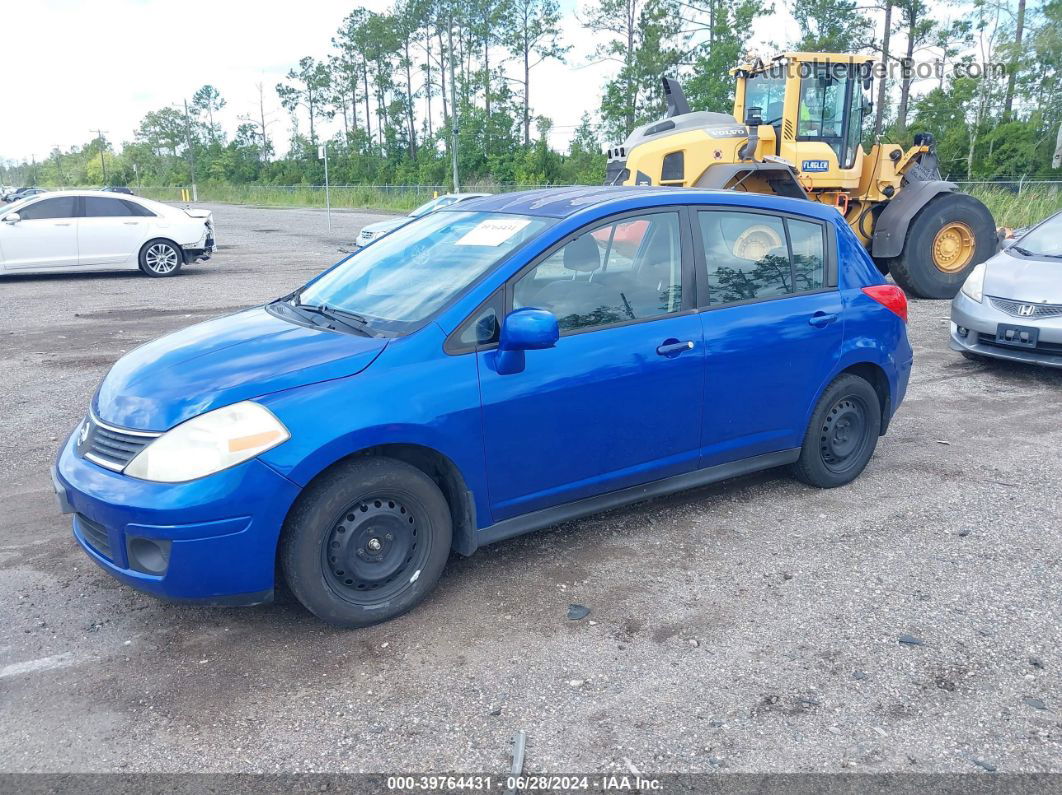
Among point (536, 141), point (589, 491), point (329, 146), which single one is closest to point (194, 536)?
point (589, 491)

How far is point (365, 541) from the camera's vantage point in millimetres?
3465

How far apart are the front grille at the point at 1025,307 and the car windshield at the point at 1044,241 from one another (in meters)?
0.72

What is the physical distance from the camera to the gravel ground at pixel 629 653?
9.29 feet

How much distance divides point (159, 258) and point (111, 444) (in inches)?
532

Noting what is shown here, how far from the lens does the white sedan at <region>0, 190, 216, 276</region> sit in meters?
14.7

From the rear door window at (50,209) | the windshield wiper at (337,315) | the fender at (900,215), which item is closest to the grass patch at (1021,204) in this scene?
the fender at (900,215)

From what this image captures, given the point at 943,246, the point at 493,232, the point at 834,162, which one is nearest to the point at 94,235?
the point at 834,162

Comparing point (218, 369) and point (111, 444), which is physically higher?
point (218, 369)

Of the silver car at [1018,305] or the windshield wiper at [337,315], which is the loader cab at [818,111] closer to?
the silver car at [1018,305]

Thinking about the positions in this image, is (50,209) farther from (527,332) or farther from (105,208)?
(527,332)

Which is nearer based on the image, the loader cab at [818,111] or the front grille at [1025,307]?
the front grille at [1025,307]

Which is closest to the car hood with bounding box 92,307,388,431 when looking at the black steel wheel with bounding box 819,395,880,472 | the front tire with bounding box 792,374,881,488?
the front tire with bounding box 792,374,881,488

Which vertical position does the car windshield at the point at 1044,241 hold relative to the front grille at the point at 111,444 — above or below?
above

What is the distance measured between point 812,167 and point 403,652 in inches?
419
